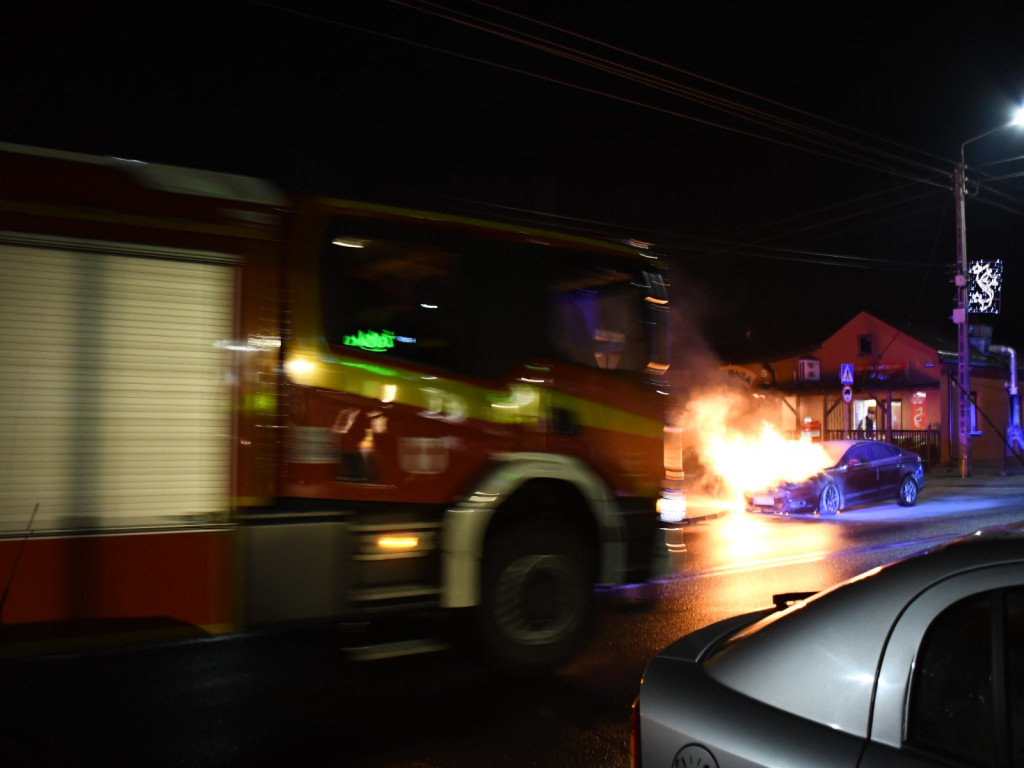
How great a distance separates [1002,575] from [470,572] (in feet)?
13.1

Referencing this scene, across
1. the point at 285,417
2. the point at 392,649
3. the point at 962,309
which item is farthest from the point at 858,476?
the point at 285,417

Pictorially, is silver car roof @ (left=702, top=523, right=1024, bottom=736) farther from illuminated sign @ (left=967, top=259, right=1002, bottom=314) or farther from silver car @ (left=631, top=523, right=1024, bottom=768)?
illuminated sign @ (left=967, top=259, right=1002, bottom=314)

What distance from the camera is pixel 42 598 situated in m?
4.57

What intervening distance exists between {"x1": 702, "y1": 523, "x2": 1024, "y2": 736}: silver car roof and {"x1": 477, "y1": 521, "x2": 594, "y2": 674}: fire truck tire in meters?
3.50

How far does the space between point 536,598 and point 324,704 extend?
1664 mm

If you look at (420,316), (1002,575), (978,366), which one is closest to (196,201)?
(420,316)

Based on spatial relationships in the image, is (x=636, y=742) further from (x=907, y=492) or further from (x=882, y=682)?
(x=907, y=492)

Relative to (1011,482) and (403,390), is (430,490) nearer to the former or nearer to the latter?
(403,390)

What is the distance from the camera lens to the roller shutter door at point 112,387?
184 inches

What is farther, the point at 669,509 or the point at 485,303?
the point at 669,509

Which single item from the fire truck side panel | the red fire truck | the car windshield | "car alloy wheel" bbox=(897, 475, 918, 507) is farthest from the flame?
the fire truck side panel

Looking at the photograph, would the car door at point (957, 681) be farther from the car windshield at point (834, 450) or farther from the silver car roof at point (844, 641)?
the car windshield at point (834, 450)

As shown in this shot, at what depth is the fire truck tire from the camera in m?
5.67

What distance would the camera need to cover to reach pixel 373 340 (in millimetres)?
5430
